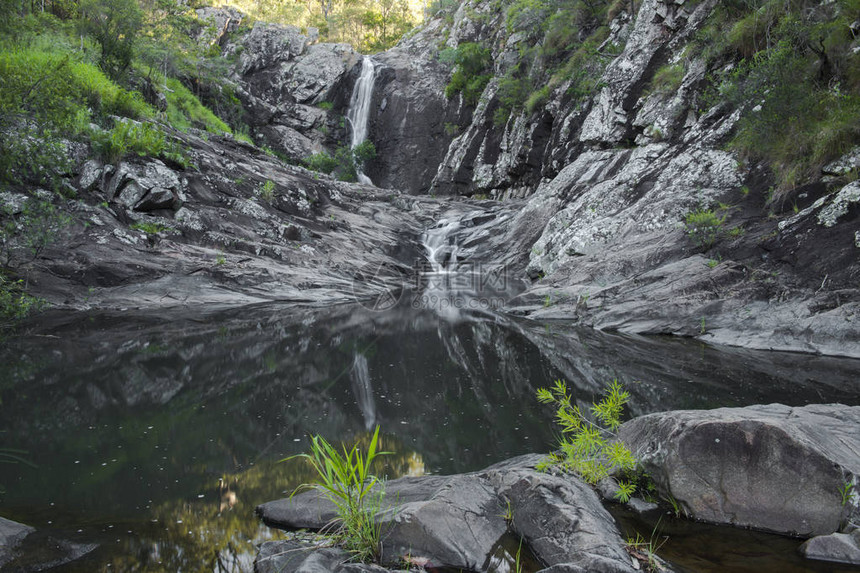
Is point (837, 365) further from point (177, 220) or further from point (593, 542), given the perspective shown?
point (177, 220)

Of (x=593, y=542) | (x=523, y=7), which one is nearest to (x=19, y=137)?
(x=593, y=542)

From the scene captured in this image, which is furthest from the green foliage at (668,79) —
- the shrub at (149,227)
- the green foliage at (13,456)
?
the green foliage at (13,456)

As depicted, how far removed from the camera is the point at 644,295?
1198 cm

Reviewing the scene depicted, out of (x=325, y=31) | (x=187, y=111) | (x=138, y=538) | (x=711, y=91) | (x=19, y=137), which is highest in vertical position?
(x=325, y=31)

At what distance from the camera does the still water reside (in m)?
3.77

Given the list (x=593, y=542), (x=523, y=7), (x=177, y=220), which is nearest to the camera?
(x=593, y=542)

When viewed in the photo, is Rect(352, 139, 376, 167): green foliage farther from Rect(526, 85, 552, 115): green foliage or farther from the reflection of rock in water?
the reflection of rock in water

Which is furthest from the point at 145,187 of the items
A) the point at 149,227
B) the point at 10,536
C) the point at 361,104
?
the point at 361,104

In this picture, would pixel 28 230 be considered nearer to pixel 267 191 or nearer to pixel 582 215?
pixel 267 191

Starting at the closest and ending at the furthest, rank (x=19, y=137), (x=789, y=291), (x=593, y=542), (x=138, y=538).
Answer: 1. (x=593, y=542)
2. (x=138, y=538)
3. (x=789, y=291)
4. (x=19, y=137)

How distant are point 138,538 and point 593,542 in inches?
124

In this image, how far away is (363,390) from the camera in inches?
303

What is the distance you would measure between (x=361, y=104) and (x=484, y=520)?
3822cm

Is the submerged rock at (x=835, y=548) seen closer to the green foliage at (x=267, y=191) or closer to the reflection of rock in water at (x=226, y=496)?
the reflection of rock in water at (x=226, y=496)
